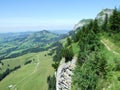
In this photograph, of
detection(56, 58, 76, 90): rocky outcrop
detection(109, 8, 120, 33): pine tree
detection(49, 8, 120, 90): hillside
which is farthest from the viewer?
detection(109, 8, 120, 33): pine tree

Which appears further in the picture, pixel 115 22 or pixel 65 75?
pixel 115 22

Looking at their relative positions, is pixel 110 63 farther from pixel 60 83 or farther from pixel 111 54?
pixel 60 83

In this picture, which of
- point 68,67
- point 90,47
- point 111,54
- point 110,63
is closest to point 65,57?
point 68,67

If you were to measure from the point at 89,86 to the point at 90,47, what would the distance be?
2020cm

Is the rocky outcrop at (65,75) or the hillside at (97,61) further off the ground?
the hillside at (97,61)

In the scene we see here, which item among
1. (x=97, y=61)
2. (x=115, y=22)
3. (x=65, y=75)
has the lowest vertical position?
(x=65, y=75)

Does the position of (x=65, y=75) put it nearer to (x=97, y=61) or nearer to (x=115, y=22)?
(x=97, y=61)

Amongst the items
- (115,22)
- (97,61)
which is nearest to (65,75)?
(97,61)

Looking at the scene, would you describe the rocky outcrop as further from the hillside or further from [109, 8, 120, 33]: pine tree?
[109, 8, 120, 33]: pine tree

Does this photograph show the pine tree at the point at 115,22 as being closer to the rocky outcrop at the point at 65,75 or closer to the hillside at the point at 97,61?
the hillside at the point at 97,61

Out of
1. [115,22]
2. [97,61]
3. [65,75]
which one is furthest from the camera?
[115,22]

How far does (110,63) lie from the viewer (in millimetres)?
50938

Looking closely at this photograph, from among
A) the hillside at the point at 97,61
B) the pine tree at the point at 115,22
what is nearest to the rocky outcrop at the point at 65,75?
the hillside at the point at 97,61

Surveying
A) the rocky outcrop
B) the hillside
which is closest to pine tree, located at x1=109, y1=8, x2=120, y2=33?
the hillside
